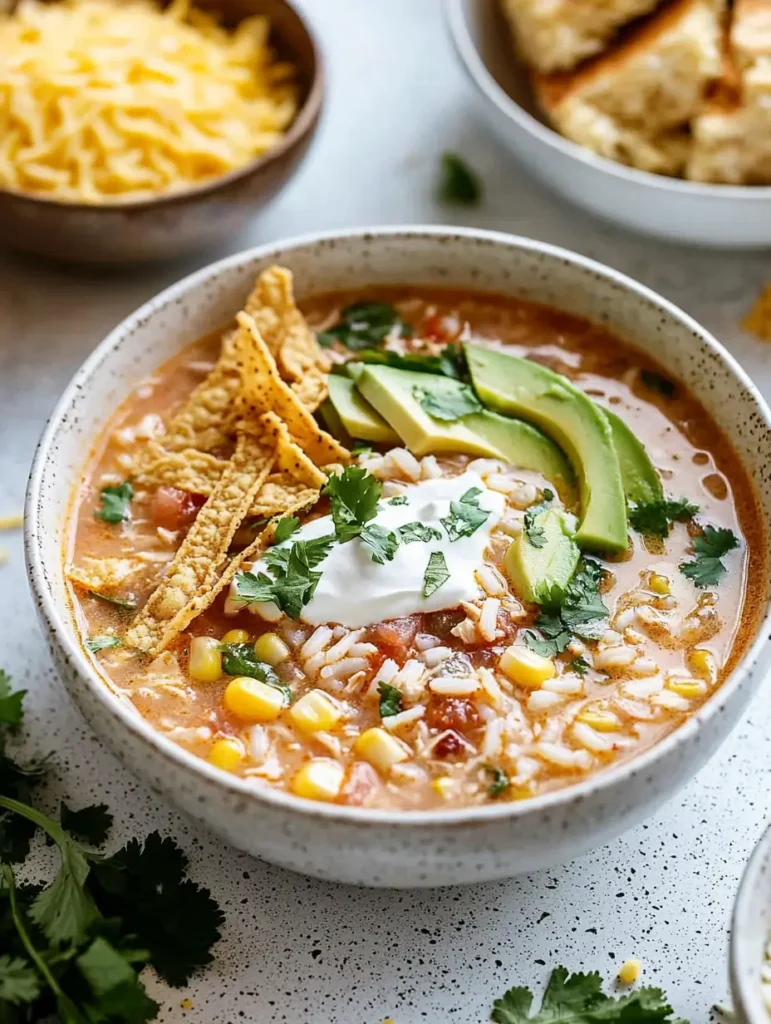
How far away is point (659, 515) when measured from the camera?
328 cm

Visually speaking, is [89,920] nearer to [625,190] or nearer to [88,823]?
[88,823]

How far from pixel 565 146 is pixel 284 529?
1.83 metres

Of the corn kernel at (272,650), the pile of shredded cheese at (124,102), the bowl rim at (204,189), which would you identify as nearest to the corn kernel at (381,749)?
the corn kernel at (272,650)

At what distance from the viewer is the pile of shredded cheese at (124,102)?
4.22 meters

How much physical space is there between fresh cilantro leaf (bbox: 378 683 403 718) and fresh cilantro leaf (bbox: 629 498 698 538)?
78 centimetres

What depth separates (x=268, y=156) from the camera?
165 inches

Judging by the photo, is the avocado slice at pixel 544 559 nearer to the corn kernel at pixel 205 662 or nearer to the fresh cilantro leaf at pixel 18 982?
the corn kernel at pixel 205 662

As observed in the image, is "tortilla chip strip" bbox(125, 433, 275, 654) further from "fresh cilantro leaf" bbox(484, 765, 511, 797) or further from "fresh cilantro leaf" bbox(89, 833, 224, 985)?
"fresh cilantro leaf" bbox(484, 765, 511, 797)

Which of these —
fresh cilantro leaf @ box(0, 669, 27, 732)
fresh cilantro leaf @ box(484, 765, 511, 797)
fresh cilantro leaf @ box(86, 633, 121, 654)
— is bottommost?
fresh cilantro leaf @ box(0, 669, 27, 732)

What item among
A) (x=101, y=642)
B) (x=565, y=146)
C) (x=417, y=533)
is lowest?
(x=101, y=642)

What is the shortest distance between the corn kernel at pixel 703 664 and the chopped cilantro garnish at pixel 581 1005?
27.0 inches

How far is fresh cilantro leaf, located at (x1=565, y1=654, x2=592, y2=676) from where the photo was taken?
3000 mm

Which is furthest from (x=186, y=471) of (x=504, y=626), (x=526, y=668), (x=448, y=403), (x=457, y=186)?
(x=457, y=186)

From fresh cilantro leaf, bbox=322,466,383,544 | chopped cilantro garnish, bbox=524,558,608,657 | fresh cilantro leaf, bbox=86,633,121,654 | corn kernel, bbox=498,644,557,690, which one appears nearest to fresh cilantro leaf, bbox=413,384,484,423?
fresh cilantro leaf, bbox=322,466,383,544
